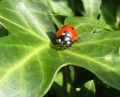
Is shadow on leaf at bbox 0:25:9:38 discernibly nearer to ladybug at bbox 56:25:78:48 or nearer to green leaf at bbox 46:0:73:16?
ladybug at bbox 56:25:78:48

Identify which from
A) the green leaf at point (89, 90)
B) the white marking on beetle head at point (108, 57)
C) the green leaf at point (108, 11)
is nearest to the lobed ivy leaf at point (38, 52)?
the white marking on beetle head at point (108, 57)

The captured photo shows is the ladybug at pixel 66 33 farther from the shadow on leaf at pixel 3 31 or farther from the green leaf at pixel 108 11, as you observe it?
the green leaf at pixel 108 11

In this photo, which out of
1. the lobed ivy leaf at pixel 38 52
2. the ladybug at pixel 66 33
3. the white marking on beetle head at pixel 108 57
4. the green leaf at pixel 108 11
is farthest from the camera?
the green leaf at pixel 108 11

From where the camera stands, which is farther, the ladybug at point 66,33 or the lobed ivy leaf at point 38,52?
the ladybug at point 66,33

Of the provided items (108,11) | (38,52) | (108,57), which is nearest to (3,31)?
(38,52)

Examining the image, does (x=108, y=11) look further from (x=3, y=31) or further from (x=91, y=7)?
(x=3, y=31)

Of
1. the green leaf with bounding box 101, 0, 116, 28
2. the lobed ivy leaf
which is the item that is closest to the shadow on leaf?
the lobed ivy leaf

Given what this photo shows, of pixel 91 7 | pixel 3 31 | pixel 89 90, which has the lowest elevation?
pixel 89 90
